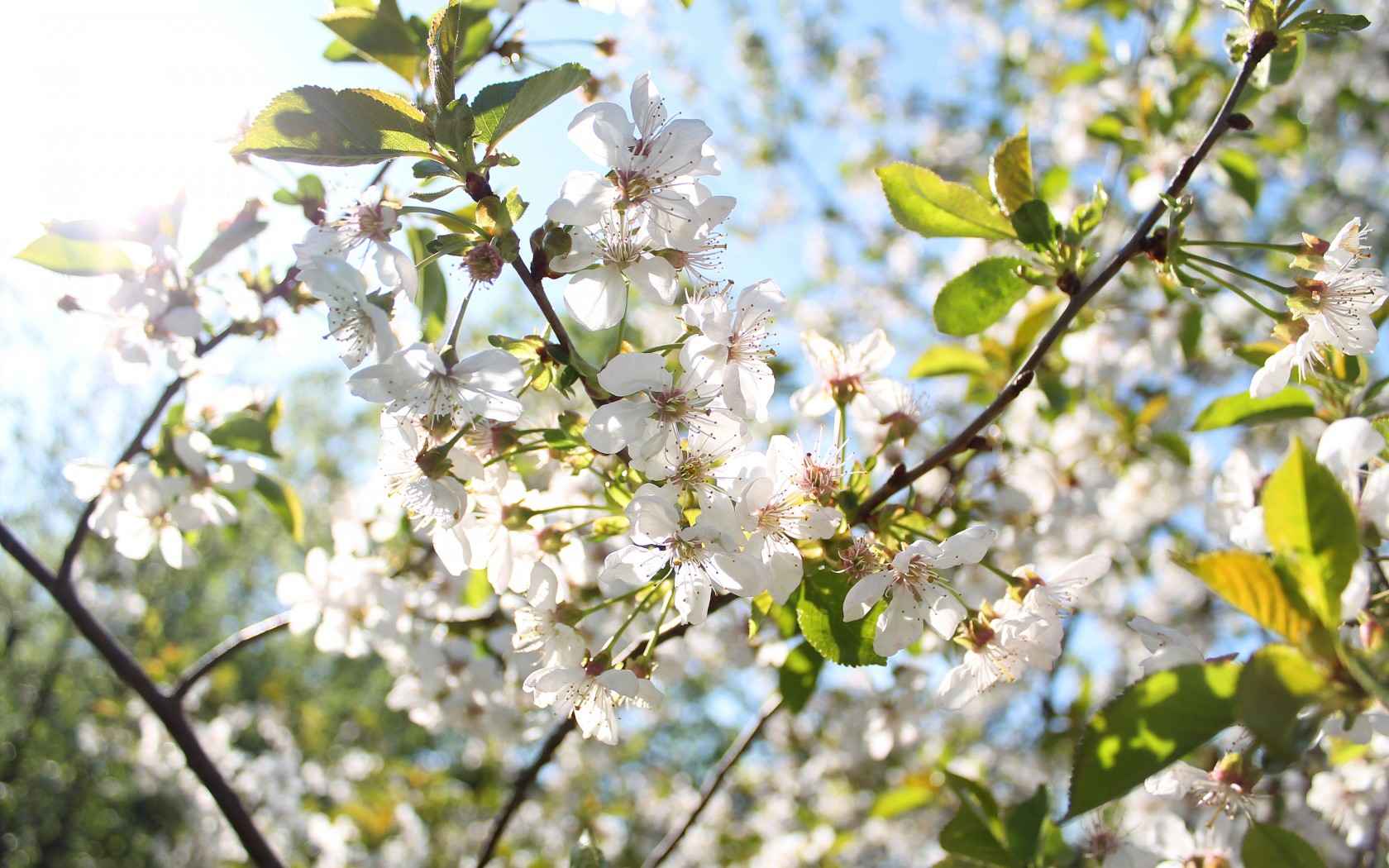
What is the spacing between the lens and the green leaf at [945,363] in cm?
191

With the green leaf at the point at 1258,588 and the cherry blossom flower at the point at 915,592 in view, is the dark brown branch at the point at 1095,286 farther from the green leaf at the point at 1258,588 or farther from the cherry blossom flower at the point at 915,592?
the green leaf at the point at 1258,588

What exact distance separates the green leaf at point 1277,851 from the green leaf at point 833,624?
1.43ft

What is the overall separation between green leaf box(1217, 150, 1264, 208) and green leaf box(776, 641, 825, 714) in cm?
163

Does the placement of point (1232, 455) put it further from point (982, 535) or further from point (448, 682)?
point (448, 682)

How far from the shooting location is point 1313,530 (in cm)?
76

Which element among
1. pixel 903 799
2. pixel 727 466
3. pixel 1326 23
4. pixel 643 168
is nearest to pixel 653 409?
pixel 727 466

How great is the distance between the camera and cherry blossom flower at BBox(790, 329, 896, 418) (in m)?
1.43

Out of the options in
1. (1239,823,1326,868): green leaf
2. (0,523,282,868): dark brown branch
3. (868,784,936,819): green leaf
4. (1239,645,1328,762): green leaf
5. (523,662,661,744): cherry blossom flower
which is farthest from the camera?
(868,784,936,819): green leaf

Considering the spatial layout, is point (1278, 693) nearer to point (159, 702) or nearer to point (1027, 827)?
point (1027, 827)

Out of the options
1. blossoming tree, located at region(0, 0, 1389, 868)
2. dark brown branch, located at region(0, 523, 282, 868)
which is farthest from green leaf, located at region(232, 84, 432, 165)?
dark brown branch, located at region(0, 523, 282, 868)

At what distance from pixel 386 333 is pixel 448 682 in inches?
51.8

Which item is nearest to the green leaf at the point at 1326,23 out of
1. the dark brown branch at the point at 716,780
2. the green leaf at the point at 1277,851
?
the green leaf at the point at 1277,851

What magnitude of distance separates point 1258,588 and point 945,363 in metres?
1.20

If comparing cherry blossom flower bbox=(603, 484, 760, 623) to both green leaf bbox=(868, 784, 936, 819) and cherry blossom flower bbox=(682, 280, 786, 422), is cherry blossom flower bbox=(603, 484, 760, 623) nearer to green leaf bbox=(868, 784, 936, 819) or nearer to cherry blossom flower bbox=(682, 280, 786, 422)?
cherry blossom flower bbox=(682, 280, 786, 422)
